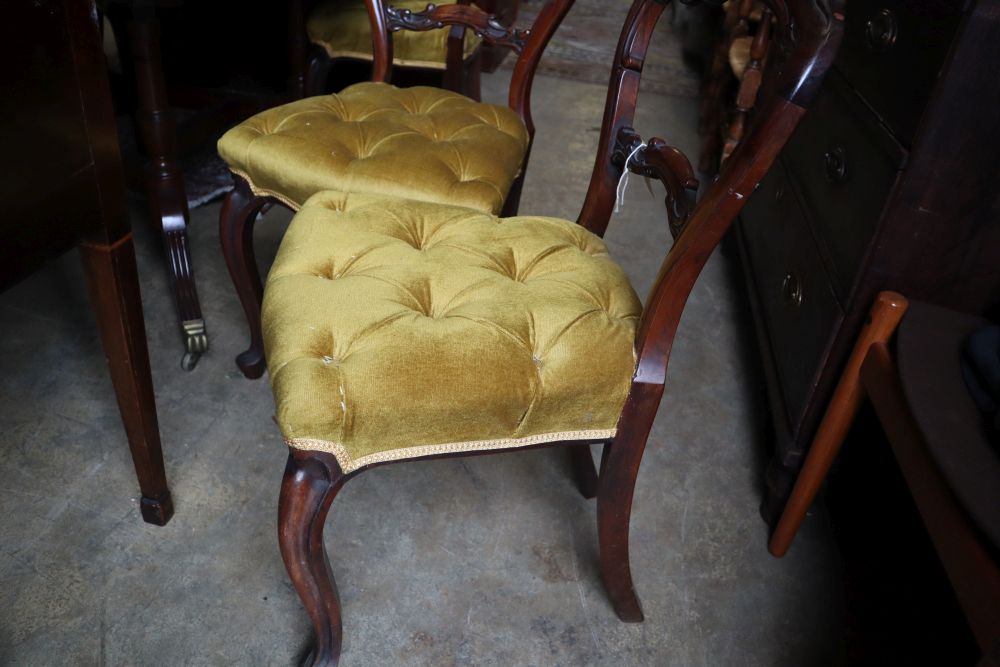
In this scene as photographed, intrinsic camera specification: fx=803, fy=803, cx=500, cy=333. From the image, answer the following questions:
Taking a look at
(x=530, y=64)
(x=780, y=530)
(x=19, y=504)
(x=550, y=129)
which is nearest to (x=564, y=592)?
(x=780, y=530)

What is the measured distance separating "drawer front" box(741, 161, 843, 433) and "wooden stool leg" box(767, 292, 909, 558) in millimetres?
71

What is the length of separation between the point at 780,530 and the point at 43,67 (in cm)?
117

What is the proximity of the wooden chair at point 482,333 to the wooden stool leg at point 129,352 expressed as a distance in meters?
0.20

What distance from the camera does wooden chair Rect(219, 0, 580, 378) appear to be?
1.25 meters

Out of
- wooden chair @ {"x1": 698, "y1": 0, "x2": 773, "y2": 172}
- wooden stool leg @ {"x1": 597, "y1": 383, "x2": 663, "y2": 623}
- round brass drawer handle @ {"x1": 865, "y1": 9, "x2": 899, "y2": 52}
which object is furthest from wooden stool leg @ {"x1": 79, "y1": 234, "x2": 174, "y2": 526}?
wooden chair @ {"x1": 698, "y1": 0, "x2": 773, "y2": 172}

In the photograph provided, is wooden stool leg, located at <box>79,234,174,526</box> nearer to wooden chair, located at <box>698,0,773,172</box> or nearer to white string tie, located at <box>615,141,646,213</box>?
white string tie, located at <box>615,141,646,213</box>

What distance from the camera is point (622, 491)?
1.00 meters

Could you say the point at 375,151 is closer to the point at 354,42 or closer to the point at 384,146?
the point at 384,146

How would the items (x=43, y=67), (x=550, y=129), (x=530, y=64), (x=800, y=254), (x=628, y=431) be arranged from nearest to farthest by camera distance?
(x=43, y=67) < (x=628, y=431) < (x=800, y=254) < (x=530, y=64) < (x=550, y=129)

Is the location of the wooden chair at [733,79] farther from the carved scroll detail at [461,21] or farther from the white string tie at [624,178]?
the white string tie at [624,178]

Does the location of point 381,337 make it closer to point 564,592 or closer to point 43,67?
point 43,67

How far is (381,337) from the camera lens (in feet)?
2.79

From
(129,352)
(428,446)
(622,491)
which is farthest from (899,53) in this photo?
(129,352)

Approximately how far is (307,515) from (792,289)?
3.12 ft
